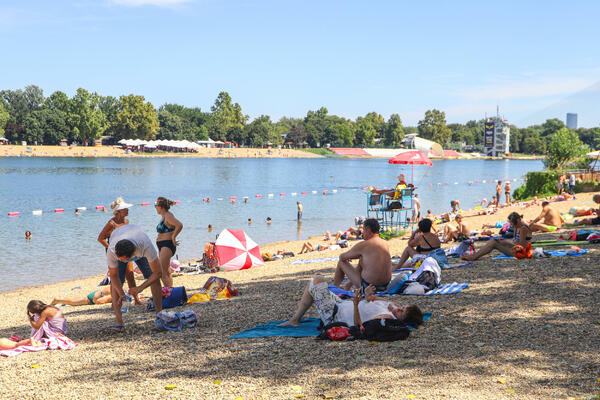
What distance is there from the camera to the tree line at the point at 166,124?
375 ft

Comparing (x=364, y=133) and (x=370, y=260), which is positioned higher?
(x=364, y=133)

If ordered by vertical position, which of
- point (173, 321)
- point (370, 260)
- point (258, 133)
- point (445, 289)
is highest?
point (258, 133)

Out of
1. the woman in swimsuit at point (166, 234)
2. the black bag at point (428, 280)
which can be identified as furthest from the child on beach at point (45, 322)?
the black bag at point (428, 280)

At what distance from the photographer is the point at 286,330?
263 inches

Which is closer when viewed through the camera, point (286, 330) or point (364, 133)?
point (286, 330)

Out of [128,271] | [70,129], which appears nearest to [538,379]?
[128,271]

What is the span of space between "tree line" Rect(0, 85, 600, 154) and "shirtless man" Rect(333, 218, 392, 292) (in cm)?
8547

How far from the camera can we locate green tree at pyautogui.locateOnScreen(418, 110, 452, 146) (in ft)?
633

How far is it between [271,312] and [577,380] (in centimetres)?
416

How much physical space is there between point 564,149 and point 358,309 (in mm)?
41336

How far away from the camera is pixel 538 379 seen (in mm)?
4855

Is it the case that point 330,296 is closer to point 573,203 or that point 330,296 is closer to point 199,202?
point 573,203

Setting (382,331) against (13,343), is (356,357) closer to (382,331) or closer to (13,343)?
(382,331)

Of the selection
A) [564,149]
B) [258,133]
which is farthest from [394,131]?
[564,149]
